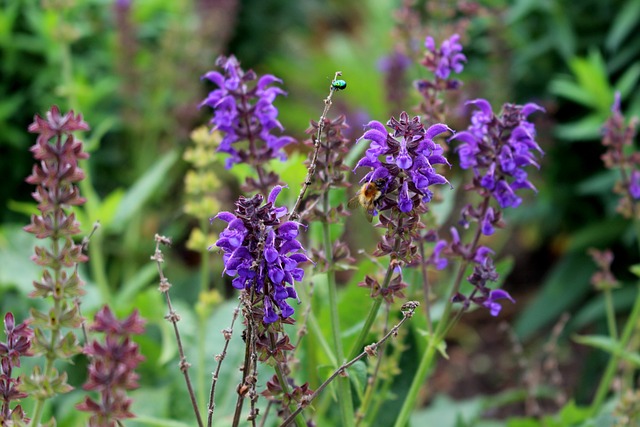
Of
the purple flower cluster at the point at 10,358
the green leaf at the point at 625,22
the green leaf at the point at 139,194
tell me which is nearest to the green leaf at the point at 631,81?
the green leaf at the point at 625,22

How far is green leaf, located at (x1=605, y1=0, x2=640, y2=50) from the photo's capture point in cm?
355

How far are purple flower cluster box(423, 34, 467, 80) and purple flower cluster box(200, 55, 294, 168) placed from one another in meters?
0.42

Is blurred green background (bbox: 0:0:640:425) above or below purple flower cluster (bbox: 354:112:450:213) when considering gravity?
above

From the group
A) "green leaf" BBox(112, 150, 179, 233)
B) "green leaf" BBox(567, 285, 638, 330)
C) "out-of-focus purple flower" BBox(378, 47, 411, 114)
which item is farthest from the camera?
"out-of-focus purple flower" BBox(378, 47, 411, 114)

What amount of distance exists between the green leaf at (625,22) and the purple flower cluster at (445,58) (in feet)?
6.08

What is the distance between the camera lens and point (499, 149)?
1803mm

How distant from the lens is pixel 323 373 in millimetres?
2088

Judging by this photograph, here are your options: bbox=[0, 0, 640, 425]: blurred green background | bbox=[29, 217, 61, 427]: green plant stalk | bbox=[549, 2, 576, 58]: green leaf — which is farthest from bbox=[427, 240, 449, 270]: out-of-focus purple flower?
bbox=[549, 2, 576, 58]: green leaf

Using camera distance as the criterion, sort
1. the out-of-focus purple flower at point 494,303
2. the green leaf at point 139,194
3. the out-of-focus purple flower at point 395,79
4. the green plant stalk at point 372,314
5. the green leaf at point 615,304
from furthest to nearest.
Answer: the out-of-focus purple flower at point 395,79 → the green leaf at point 615,304 → the green leaf at point 139,194 → the out-of-focus purple flower at point 494,303 → the green plant stalk at point 372,314

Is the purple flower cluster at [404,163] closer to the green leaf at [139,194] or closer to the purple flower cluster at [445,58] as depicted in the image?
the purple flower cluster at [445,58]

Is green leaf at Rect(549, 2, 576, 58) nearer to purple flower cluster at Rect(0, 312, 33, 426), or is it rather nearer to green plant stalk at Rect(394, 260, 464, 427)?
green plant stalk at Rect(394, 260, 464, 427)

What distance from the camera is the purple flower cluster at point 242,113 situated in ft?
6.27

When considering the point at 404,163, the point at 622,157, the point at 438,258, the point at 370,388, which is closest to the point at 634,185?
the point at 622,157

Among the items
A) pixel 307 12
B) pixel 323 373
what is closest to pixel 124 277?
pixel 323 373
